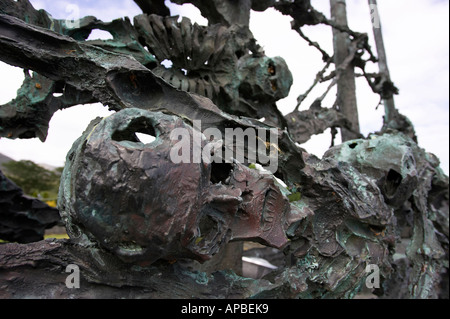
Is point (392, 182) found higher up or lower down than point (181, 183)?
higher up

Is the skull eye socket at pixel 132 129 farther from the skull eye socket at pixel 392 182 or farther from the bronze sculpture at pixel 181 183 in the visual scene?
the skull eye socket at pixel 392 182

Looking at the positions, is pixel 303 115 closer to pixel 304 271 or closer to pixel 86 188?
pixel 304 271

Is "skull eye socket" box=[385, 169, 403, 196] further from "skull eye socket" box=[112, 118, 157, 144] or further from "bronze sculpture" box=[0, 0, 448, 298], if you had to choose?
"skull eye socket" box=[112, 118, 157, 144]

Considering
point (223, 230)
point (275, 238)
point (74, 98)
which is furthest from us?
point (74, 98)

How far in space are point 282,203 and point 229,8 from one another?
2.41 metres

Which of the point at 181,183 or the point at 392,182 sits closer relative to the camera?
the point at 181,183

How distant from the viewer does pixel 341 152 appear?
2.44 m

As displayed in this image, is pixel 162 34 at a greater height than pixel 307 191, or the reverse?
pixel 162 34

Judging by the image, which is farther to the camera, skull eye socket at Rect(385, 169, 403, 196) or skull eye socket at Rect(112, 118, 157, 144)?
skull eye socket at Rect(385, 169, 403, 196)

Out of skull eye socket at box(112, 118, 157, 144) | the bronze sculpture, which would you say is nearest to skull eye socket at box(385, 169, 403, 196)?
the bronze sculpture

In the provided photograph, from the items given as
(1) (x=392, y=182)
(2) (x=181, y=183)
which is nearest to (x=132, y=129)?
(2) (x=181, y=183)

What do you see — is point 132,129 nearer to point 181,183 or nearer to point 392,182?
point 181,183

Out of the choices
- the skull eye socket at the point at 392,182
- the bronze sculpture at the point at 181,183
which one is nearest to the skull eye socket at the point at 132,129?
the bronze sculpture at the point at 181,183

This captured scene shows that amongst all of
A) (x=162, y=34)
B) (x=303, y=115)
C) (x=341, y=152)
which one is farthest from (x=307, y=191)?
(x=303, y=115)
